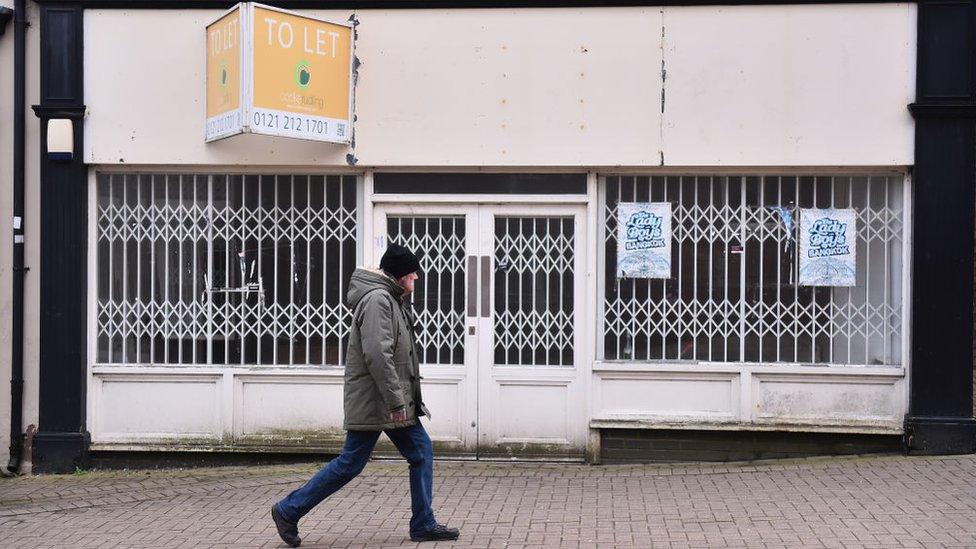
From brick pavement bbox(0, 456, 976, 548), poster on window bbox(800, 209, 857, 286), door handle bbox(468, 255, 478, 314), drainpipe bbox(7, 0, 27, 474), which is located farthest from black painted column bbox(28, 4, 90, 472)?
poster on window bbox(800, 209, 857, 286)

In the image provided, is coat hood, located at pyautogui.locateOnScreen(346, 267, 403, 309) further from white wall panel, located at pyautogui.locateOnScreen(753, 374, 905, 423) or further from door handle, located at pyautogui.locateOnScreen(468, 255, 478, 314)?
white wall panel, located at pyautogui.locateOnScreen(753, 374, 905, 423)

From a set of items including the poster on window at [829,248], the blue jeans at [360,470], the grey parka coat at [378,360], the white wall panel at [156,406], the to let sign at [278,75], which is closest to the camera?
the grey parka coat at [378,360]

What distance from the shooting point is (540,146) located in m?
8.90

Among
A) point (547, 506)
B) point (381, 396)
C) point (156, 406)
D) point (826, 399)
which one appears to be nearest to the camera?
point (381, 396)

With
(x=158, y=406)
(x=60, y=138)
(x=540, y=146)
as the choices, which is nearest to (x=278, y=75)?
(x=60, y=138)

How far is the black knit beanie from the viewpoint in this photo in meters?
6.49

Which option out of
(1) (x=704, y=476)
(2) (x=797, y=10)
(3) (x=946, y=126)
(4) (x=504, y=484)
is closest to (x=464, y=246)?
(4) (x=504, y=484)

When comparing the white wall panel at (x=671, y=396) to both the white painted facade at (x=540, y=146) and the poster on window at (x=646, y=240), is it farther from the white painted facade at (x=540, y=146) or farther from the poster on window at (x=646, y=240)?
the poster on window at (x=646, y=240)

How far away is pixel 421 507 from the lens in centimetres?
661

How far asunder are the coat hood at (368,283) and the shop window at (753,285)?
2999 millimetres

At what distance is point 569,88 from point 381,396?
11.7 feet

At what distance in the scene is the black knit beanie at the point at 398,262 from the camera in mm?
6488

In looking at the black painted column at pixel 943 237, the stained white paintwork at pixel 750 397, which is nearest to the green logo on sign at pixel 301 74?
the stained white paintwork at pixel 750 397

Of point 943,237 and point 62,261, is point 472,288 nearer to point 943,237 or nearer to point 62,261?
point 62,261
